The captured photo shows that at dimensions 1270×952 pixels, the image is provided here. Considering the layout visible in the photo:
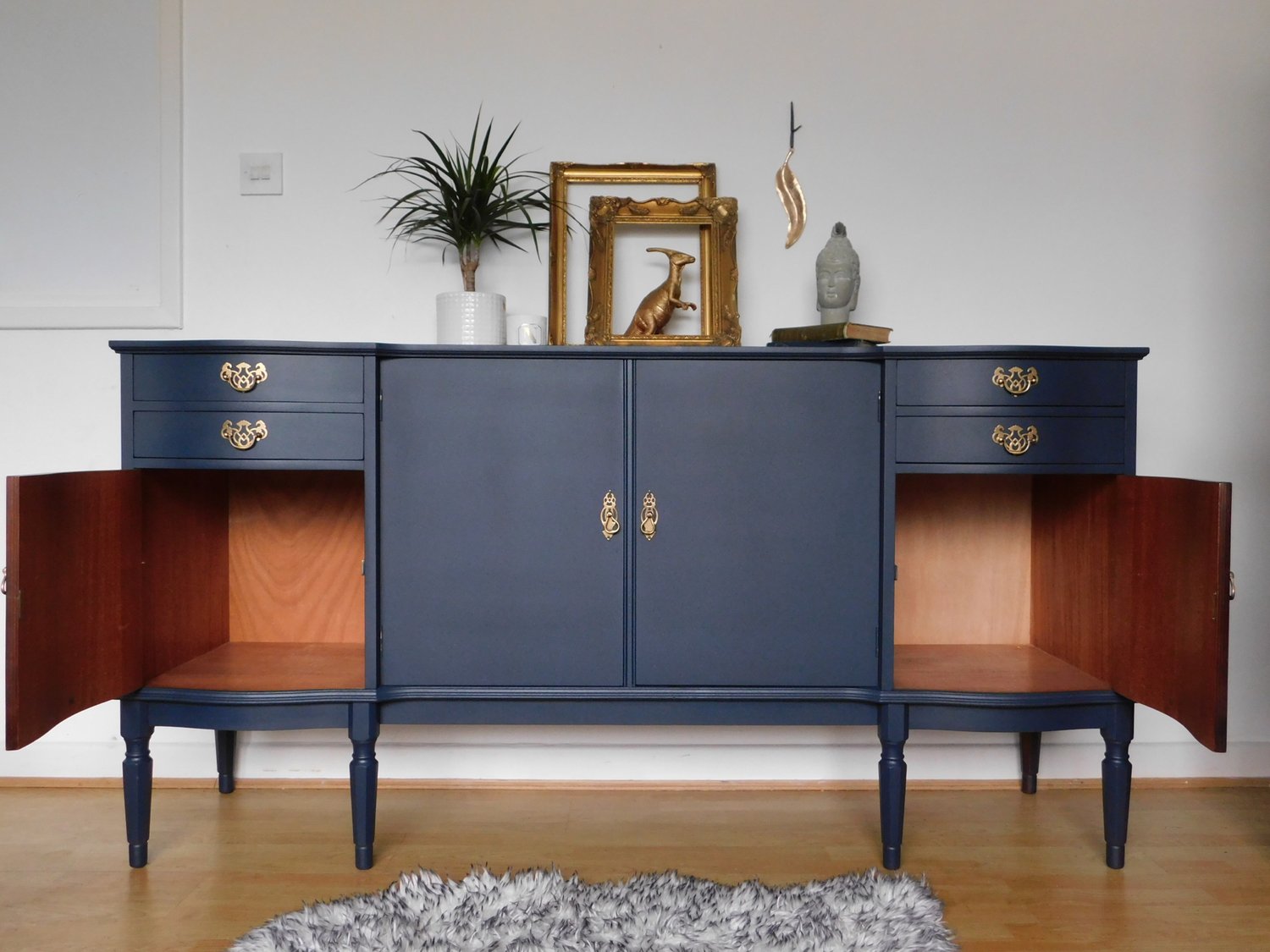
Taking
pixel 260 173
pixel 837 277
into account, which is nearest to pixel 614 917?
pixel 837 277

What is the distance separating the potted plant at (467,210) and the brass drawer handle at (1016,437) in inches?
41.0

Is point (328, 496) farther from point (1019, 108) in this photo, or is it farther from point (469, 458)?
point (1019, 108)

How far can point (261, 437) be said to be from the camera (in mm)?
1622

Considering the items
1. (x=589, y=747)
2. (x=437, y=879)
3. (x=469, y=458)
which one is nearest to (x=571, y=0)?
(x=469, y=458)

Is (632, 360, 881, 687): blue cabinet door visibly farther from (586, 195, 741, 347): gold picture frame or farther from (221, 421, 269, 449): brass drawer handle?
(221, 421, 269, 449): brass drawer handle

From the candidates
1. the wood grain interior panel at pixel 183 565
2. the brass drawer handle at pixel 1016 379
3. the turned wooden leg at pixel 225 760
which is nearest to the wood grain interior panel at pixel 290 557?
the wood grain interior panel at pixel 183 565

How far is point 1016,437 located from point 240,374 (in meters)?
1.44

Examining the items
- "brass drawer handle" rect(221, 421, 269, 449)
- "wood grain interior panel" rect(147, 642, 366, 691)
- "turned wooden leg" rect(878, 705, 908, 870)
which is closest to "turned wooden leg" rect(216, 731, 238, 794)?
"wood grain interior panel" rect(147, 642, 366, 691)

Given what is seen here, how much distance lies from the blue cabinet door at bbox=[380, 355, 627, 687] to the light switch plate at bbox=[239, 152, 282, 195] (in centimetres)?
82

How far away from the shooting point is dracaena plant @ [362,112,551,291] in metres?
1.97

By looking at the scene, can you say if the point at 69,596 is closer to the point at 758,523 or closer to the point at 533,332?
the point at 533,332

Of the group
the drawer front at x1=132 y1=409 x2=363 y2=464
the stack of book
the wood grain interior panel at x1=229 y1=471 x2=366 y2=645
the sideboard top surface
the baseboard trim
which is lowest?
the baseboard trim

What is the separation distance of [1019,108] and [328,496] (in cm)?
193

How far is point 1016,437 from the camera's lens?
64.4 inches
